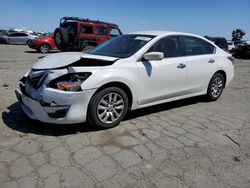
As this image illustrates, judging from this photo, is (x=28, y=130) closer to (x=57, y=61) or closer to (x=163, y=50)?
(x=57, y=61)

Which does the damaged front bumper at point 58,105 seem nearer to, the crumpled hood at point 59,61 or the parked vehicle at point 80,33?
the crumpled hood at point 59,61

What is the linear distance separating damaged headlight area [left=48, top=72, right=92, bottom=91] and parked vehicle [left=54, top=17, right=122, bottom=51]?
929cm

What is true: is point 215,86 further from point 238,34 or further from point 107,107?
point 238,34

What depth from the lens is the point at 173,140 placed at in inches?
149

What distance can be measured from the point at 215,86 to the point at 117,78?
287 cm

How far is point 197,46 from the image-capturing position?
5410 mm

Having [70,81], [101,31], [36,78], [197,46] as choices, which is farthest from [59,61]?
[101,31]

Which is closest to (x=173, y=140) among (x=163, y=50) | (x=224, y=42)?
(x=163, y=50)

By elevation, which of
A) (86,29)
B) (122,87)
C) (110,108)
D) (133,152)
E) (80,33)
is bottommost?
(133,152)

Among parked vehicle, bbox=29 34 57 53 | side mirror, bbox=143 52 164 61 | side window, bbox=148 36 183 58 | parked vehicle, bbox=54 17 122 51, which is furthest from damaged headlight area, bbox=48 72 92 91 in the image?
parked vehicle, bbox=29 34 57 53

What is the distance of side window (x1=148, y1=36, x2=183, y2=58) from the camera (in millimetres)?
4633

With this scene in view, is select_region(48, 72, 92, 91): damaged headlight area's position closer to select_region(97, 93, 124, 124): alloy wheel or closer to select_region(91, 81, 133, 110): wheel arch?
select_region(91, 81, 133, 110): wheel arch

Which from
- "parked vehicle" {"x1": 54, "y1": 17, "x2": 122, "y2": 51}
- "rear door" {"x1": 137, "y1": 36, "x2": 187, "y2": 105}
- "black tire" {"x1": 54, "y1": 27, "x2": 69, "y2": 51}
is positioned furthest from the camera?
"parked vehicle" {"x1": 54, "y1": 17, "x2": 122, "y2": 51}

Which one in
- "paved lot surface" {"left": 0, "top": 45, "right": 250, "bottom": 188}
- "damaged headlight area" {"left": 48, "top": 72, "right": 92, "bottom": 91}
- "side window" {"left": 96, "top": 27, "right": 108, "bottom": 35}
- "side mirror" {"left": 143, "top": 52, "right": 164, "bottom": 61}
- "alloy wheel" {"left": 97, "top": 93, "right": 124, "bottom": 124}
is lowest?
"paved lot surface" {"left": 0, "top": 45, "right": 250, "bottom": 188}
